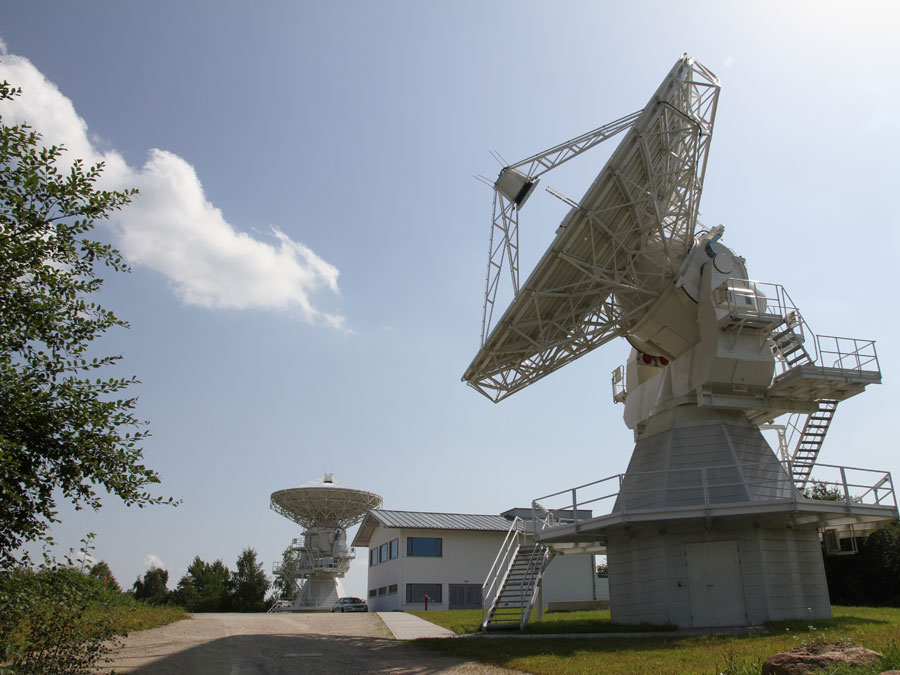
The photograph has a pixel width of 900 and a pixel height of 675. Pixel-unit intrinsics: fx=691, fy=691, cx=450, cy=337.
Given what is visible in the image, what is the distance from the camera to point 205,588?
67.4 m

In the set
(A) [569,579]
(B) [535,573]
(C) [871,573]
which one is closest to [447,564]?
(A) [569,579]

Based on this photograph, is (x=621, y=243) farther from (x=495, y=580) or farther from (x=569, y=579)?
(x=569, y=579)

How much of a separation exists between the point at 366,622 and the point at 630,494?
381 inches

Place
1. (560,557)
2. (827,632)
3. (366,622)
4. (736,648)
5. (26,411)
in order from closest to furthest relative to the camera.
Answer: (26,411), (736,648), (827,632), (366,622), (560,557)

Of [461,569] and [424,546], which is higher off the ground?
[424,546]

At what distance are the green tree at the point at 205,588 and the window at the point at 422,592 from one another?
99.4 feet

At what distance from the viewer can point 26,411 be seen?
6398 millimetres

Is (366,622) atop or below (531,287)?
below

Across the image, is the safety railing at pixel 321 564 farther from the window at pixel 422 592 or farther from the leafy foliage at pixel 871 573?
the leafy foliage at pixel 871 573

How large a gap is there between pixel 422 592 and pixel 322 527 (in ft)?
50.2

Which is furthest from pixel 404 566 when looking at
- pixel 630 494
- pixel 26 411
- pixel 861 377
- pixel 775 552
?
pixel 26 411

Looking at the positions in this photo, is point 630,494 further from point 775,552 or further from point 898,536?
point 898,536

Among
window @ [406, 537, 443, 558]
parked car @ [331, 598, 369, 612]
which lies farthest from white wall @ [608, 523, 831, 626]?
parked car @ [331, 598, 369, 612]

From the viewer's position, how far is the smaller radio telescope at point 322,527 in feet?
160
